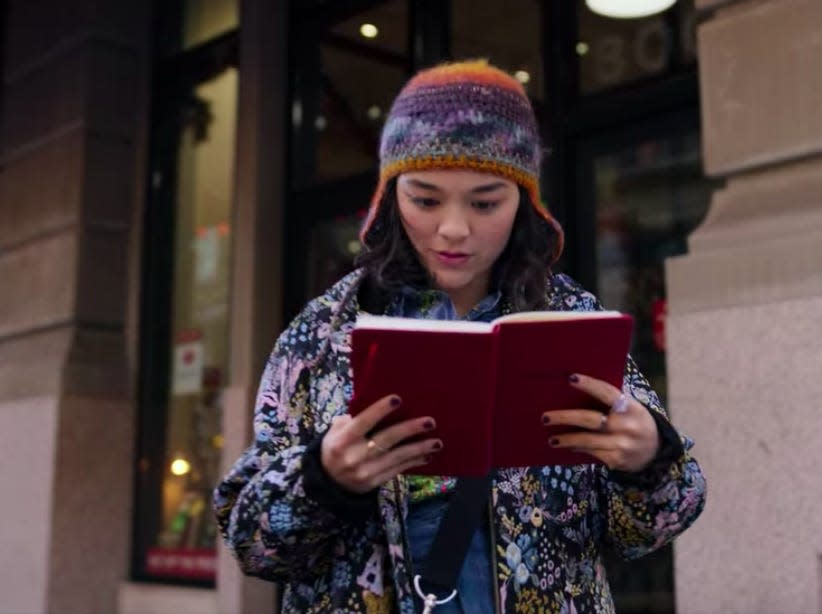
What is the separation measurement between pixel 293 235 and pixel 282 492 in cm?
504

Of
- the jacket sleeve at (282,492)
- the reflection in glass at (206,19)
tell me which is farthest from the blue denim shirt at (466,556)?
the reflection in glass at (206,19)

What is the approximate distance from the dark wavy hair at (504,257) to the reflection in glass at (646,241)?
9.12 feet

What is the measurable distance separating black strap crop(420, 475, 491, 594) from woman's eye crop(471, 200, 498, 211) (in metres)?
0.49

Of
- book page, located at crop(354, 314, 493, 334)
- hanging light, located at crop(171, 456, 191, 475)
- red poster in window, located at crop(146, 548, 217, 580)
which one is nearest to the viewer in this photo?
book page, located at crop(354, 314, 493, 334)

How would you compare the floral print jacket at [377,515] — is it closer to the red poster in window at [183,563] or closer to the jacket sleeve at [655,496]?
the jacket sleeve at [655,496]

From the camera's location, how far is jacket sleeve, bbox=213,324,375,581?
174 cm

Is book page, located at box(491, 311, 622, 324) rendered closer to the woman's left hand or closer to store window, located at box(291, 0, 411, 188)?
the woman's left hand

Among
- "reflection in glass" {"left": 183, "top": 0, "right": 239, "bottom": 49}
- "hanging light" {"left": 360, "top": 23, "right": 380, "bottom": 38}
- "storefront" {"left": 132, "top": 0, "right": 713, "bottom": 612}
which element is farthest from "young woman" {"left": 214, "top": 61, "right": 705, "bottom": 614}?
"reflection in glass" {"left": 183, "top": 0, "right": 239, "bottom": 49}

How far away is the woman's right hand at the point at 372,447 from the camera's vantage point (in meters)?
1.62

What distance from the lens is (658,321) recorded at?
4.83m

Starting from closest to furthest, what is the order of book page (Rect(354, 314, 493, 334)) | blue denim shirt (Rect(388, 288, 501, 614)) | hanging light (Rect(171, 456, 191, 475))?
book page (Rect(354, 314, 493, 334)) < blue denim shirt (Rect(388, 288, 501, 614)) < hanging light (Rect(171, 456, 191, 475))

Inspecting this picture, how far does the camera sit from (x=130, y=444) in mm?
7410

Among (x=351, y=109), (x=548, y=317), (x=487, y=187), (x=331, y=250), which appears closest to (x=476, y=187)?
(x=487, y=187)

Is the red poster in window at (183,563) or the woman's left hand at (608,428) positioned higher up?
the woman's left hand at (608,428)
